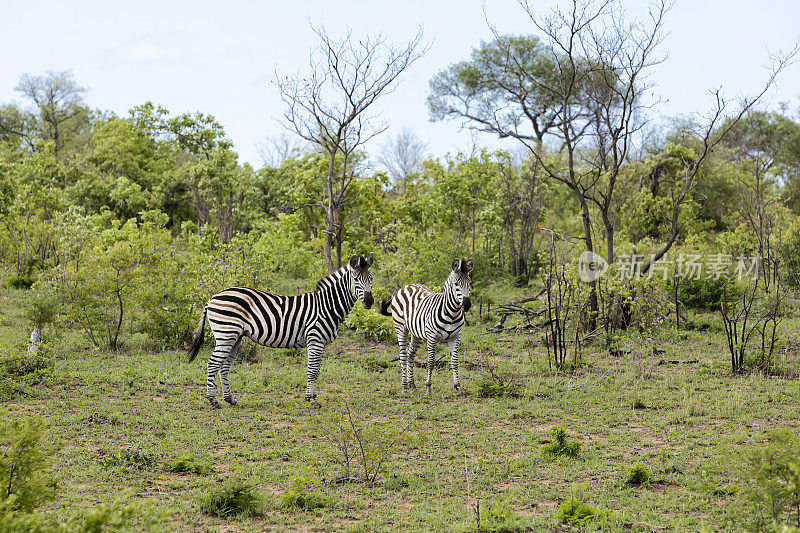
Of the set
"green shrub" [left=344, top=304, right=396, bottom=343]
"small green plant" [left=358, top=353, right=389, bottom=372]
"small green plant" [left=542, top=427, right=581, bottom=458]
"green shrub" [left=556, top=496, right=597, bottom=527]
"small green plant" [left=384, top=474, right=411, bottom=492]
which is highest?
"green shrub" [left=344, top=304, right=396, bottom=343]

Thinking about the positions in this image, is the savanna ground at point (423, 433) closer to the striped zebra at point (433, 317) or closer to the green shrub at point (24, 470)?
the striped zebra at point (433, 317)

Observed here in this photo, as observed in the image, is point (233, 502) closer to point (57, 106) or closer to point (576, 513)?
point (576, 513)

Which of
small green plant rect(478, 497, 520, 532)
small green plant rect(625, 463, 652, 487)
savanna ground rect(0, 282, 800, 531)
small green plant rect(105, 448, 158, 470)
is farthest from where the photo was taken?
small green plant rect(105, 448, 158, 470)

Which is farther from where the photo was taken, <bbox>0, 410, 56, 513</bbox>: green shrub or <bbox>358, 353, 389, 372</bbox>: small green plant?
<bbox>358, 353, 389, 372</bbox>: small green plant

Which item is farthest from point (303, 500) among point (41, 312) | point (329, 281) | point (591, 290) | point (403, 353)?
point (591, 290)

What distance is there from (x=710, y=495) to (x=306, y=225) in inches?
718

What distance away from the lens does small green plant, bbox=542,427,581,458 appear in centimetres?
703

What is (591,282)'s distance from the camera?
A: 1445 cm

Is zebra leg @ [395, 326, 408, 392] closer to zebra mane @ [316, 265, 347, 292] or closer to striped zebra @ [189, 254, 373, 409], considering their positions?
striped zebra @ [189, 254, 373, 409]

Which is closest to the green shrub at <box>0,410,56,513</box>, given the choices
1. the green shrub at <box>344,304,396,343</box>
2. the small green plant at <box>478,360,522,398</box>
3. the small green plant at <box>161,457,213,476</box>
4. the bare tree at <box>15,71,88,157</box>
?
the small green plant at <box>161,457,213,476</box>

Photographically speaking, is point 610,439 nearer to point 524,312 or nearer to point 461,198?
point 524,312

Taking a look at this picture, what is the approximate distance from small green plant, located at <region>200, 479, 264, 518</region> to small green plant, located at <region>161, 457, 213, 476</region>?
0.96 metres

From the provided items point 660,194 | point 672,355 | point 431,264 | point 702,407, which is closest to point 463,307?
point 702,407

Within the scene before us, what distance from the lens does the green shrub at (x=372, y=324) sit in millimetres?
14023
